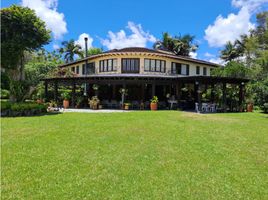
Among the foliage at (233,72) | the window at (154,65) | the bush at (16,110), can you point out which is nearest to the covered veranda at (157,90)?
the window at (154,65)

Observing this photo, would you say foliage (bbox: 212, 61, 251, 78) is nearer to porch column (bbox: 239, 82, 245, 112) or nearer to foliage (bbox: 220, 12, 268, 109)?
foliage (bbox: 220, 12, 268, 109)

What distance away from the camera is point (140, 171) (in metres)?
5.56

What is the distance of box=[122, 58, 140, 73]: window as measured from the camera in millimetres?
24906

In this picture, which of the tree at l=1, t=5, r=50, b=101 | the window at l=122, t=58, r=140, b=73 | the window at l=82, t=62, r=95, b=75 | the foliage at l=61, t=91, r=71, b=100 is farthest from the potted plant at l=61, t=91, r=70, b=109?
the window at l=122, t=58, r=140, b=73

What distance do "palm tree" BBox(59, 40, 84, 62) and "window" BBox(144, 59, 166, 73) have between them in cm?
3026

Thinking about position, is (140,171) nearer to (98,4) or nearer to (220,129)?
(220,129)

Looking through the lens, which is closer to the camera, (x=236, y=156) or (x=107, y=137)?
(x=236, y=156)

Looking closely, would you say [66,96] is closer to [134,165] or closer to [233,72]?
[233,72]

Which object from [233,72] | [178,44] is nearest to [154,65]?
[233,72]

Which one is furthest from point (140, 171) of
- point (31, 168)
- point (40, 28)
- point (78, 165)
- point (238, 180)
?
point (40, 28)

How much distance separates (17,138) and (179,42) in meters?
41.4

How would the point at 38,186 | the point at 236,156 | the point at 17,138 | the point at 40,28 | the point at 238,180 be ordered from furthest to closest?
1. the point at 40,28
2. the point at 17,138
3. the point at 236,156
4. the point at 238,180
5. the point at 38,186

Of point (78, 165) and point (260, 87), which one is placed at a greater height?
point (260, 87)

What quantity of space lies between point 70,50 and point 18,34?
37.3m
